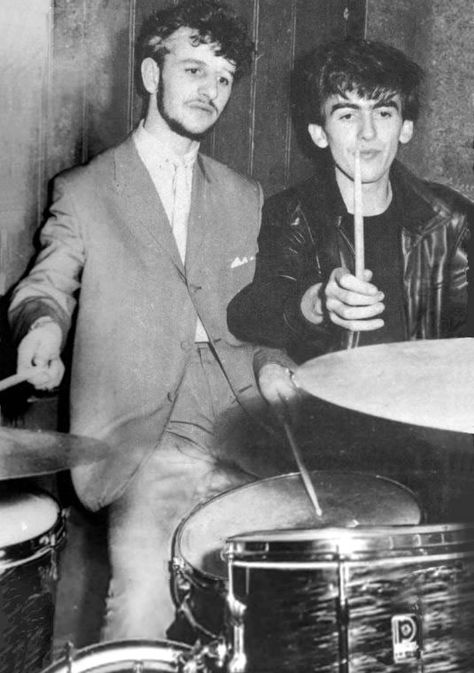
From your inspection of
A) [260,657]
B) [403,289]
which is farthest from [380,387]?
[403,289]

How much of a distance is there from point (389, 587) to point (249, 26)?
4.72 ft

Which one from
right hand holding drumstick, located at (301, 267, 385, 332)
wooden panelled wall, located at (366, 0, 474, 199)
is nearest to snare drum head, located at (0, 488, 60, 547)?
right hand holding drumstick, located at (301, 267, 385, 332)

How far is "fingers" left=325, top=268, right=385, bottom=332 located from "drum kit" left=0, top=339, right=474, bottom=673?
428 mm

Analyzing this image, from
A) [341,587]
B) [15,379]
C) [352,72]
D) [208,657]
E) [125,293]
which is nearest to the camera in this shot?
[341,587]

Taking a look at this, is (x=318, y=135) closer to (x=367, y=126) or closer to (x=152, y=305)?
(x=367, y=126)

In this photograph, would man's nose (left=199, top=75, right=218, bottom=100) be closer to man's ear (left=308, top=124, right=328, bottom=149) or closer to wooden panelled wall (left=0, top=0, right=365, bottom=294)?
wooden panelled wall (left=0, top=0, right=365, bottom=294)

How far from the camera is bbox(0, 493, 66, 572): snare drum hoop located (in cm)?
152

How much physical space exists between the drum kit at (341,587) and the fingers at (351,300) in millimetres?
428

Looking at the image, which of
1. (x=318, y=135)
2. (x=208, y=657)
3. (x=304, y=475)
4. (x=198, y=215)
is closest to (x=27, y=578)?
(x=208, y=657)

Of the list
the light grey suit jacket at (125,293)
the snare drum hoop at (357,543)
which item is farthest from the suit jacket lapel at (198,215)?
the snare drum hoop at (357,543)

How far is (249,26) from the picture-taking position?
200 cm

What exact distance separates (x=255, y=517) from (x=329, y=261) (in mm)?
755

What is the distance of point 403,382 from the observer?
1513mm

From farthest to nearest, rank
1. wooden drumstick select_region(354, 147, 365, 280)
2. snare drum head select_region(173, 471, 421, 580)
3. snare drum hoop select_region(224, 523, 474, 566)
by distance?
wooden drumstick select_region(354, 147, 365, 280) < snare drum head select_region(173, 471, 421, 580) < snare drum hoop select_region(224, 523, 474, 566)
